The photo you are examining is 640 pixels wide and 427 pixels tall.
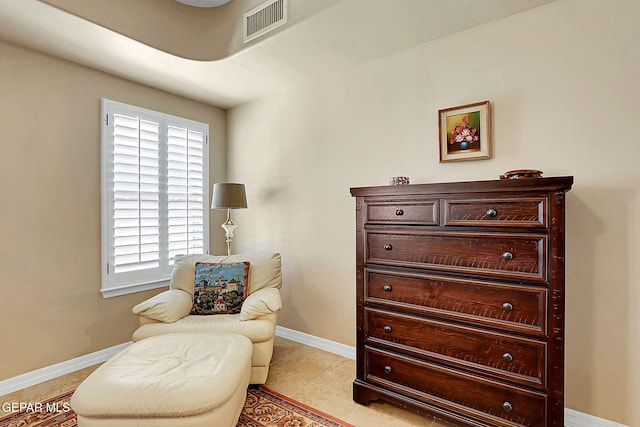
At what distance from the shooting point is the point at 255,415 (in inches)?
79.4

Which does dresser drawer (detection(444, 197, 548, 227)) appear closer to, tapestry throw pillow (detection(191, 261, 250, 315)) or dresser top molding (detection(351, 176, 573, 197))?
→ dresser top molding (detection(351, 176, 573, 197))

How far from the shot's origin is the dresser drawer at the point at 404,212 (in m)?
1.87

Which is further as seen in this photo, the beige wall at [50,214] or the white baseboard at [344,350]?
the beige wall at [50,214]

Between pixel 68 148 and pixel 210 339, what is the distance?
202 centimetres

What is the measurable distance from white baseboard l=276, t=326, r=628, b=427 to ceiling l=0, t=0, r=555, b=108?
8.30ft

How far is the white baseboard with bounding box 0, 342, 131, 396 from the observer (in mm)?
2289

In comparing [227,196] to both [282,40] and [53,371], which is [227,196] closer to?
[282,40]

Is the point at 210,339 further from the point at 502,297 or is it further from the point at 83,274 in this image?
the point at 502,297

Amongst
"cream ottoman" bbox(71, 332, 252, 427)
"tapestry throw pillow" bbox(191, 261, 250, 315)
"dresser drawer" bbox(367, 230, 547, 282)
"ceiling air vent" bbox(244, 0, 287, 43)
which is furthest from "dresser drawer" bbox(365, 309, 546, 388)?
"ceiling air vent" bbox(244, 0, 287, 43)

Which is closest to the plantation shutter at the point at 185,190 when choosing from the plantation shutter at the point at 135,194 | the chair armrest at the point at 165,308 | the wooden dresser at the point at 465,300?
the plantation shutter at the point at 135,194

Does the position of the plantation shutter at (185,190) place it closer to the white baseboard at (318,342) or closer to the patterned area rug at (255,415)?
the white baseboard at (318,342)

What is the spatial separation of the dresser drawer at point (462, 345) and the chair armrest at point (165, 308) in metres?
1.47

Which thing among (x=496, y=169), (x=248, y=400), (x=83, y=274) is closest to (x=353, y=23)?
(x=496, y=169)

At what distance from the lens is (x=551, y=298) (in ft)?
5.00
